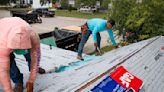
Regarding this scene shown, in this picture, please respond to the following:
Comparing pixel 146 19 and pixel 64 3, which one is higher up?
pixel 146 19

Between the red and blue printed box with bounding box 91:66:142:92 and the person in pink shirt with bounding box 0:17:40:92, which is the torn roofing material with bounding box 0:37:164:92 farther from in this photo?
the person in pink shirt with bounding box 0:17:40:92

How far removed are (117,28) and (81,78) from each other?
21.2ft

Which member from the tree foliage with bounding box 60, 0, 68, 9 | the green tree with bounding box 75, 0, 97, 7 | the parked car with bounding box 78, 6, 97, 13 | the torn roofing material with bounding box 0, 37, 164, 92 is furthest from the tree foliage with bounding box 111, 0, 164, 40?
the tree foliage with bounding box 60, 0, 68, 9

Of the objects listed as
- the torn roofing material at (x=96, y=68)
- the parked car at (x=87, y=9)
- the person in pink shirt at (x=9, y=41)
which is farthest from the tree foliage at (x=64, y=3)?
the person in pink shirt at (x=9, y=41)

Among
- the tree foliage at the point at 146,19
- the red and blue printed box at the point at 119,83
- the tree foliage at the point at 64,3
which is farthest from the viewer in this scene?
the tree foliage at the point at 64,3

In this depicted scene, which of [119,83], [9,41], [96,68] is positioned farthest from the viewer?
[96,68]

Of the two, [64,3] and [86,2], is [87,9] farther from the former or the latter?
[64,3]

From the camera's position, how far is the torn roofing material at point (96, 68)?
12.9 feet

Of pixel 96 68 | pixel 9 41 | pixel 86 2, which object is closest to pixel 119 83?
pixel 96 68

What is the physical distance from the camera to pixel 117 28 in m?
10.3

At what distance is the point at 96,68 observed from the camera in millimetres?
4699

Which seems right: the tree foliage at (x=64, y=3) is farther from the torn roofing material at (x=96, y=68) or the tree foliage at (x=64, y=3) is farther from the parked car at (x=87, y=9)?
the torn roofing material at (x=96, y=68)

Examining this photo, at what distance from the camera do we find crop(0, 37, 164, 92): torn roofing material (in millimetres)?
3945

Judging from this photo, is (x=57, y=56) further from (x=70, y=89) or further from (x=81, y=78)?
(x=70, y=89)
